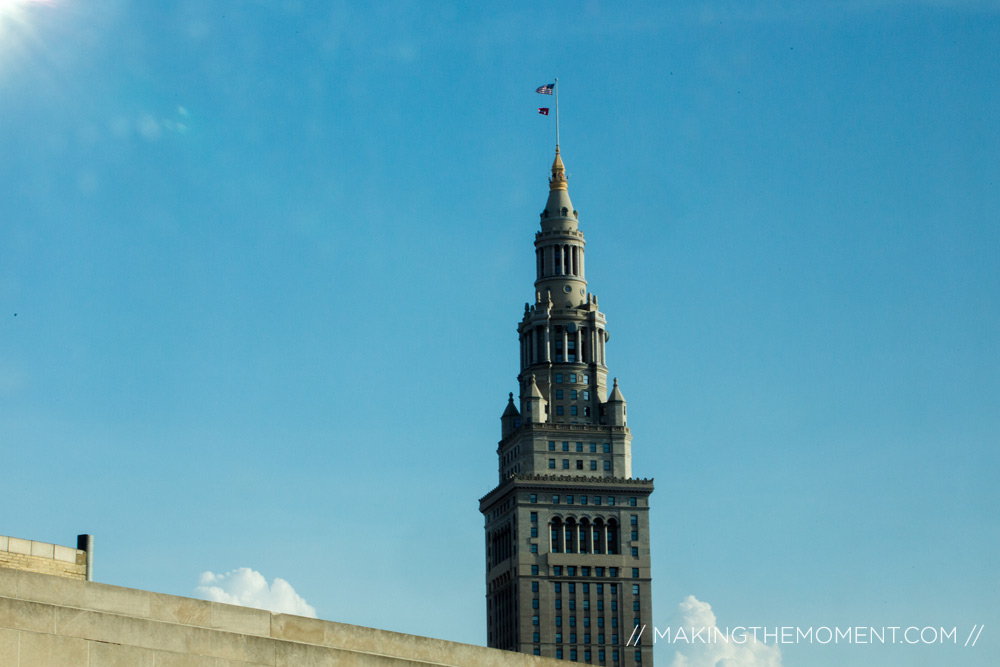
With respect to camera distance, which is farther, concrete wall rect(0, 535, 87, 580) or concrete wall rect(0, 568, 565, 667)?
concrete wall rect(0, 535, 87, 580)

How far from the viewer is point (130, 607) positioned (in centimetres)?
5212

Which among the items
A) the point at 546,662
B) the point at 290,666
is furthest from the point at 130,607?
the point at 546,662

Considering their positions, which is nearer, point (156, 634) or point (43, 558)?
point (156, 634)

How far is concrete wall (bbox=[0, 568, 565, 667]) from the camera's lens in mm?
49562

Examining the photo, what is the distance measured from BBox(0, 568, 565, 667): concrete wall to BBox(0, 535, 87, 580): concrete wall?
121 inches

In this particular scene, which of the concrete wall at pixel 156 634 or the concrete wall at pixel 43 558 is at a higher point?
the concrete wall at pixel 43 558

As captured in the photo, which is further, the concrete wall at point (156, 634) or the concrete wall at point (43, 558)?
the concrete wall at point (43, 558)

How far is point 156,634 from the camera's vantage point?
51719 millimetres

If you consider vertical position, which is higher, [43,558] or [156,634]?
[43,558]

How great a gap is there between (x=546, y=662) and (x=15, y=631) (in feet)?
66.6

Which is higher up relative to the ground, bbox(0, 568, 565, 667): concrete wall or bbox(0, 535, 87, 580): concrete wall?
bbox(0, 535, 87, 580): concrete wall

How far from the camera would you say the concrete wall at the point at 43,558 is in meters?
54.1

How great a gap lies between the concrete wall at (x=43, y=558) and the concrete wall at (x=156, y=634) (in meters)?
3.07

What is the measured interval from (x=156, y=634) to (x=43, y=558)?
17.7ft
